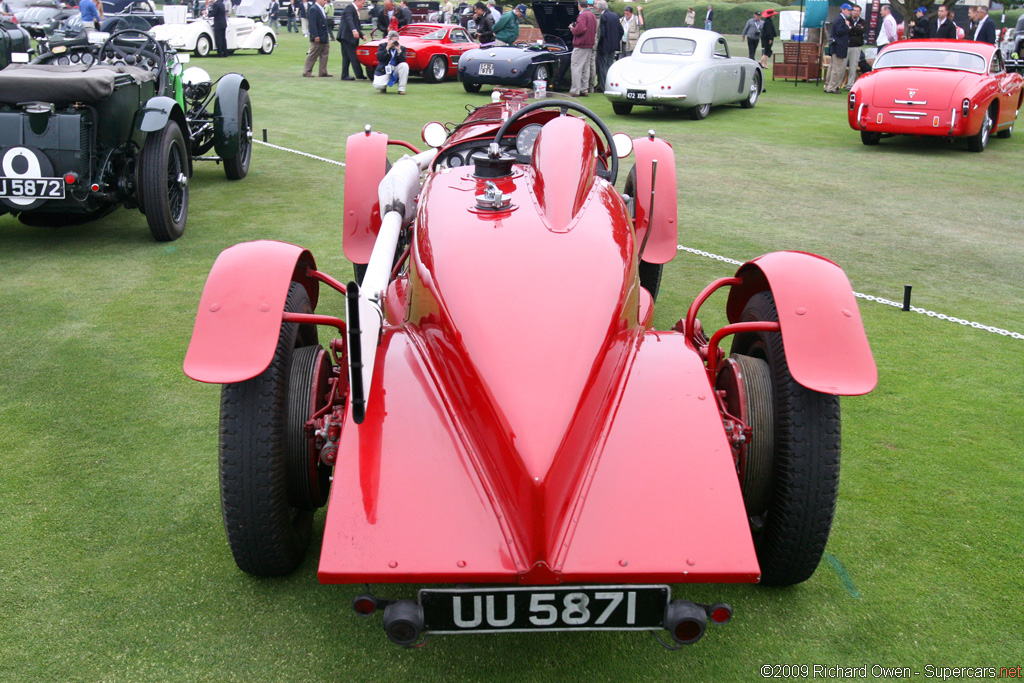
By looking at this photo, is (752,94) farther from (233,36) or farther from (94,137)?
(233,36)

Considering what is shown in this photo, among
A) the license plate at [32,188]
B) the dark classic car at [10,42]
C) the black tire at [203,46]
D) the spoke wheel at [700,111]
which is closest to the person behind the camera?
the license plate at [32,188]

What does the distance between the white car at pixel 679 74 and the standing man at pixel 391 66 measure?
4600 millimetres

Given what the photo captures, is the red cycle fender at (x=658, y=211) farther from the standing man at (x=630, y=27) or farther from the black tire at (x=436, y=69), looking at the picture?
the standing man at (x=630, y=27)

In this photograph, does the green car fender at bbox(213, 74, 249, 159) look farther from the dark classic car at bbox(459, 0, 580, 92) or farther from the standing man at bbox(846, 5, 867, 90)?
the standing man at bbox(846, 5, 867, 90)

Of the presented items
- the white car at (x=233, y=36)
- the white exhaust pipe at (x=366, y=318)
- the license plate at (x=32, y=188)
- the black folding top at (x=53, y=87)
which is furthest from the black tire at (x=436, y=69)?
the white exhaust pipe at (x=366, y=318)

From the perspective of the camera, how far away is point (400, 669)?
2.53 metres

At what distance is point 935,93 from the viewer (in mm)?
11430

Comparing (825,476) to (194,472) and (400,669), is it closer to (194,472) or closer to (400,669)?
(400,669)

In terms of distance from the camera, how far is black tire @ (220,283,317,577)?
262 centimetres

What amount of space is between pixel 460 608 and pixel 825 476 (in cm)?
120

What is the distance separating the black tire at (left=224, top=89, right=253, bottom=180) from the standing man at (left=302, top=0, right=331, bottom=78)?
33.4 ft

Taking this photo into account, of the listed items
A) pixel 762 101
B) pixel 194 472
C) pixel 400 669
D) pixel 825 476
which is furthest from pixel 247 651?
pixel 762 101

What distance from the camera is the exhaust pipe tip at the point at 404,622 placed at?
210 centimetres

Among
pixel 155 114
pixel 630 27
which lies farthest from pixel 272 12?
pixel 155 114
